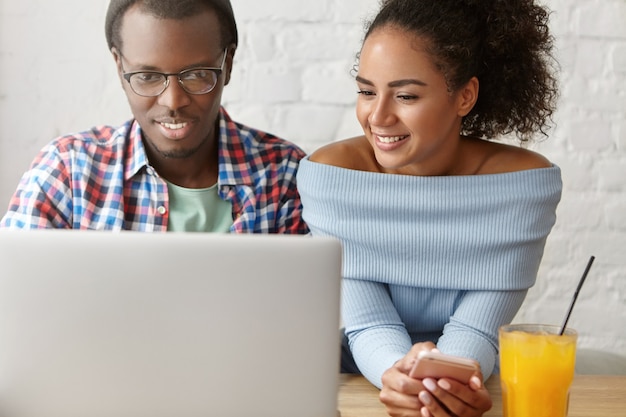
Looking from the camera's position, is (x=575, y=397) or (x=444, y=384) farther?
(x=575, y=397)

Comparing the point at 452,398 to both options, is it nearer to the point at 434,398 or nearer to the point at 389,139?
the point at 434,398

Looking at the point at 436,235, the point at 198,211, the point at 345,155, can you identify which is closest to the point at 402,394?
the point at 436,235

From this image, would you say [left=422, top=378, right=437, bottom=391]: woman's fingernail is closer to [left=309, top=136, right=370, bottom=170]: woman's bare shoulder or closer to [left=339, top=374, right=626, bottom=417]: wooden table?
[left=339, top=374, right=626, bottom=417]: wooden table

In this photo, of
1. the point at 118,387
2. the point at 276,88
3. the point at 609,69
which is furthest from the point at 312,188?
the point at 609,69

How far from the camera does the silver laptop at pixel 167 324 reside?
899 mm

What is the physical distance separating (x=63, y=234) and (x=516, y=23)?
1.03m

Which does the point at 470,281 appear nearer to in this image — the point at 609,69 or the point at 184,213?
the point at 184,213

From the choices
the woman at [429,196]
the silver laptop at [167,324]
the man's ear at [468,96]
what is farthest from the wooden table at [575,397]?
the man's ear at [468,96]

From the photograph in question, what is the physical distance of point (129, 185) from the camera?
175cm

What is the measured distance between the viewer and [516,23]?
63.4 inches

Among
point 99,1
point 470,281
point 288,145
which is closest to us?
point 470,281

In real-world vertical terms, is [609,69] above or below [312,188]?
above

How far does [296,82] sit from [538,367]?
1200 mm

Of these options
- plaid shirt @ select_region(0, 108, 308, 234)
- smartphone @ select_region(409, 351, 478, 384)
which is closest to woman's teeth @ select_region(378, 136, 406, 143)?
plaid shirt @ select_region(0, 108, 308, 234)
